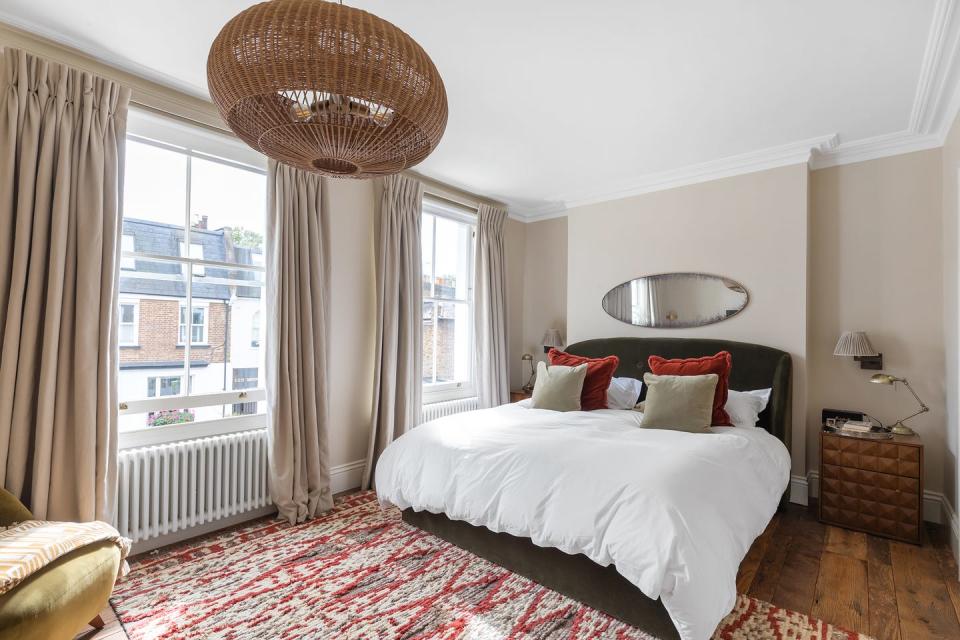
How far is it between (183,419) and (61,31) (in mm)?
2001

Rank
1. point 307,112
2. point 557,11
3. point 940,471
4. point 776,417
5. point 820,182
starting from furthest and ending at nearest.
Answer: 1. point 820,182
2. point 776,417
3. point 940,471
4. point 557,11
5. point 307,112

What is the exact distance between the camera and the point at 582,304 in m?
4.63

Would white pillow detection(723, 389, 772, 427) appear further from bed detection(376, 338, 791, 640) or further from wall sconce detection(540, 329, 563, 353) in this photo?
wall sconce detection(540, 329, 563, 353)

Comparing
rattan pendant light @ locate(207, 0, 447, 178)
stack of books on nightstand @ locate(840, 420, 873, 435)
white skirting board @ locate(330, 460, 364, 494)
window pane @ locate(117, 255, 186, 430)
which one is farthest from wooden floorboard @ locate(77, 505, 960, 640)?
rattan pendant light @ locate(207, 0, 447, 178)

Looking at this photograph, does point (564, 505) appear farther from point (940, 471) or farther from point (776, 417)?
point (940, 471)

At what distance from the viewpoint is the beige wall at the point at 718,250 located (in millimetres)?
3477

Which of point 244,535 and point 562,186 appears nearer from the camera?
point 244,535

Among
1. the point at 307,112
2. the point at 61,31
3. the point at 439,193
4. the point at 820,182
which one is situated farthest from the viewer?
the point at 439,193

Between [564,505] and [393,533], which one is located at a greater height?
[564,505]

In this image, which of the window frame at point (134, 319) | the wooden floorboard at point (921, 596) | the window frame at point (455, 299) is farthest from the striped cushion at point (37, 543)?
the wooden floorboard at point (921, 596)

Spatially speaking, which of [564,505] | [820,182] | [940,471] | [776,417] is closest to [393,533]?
[564,505]

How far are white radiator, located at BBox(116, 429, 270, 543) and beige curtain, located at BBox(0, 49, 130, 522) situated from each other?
0.48ft

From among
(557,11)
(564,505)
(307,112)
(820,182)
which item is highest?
(557,11)

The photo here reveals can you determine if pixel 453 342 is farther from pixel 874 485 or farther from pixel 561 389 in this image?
pixel 874 485
